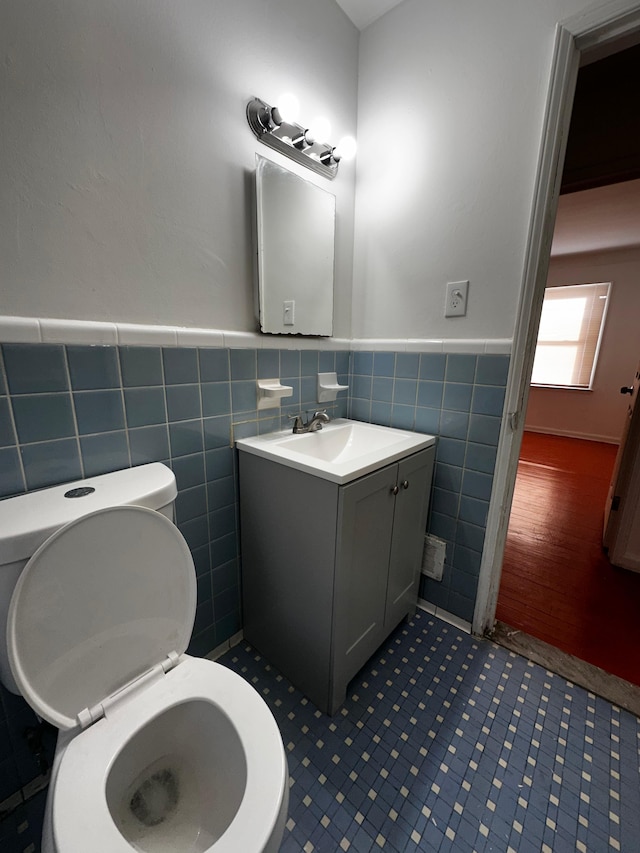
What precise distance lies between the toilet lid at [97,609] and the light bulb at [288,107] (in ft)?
4.13

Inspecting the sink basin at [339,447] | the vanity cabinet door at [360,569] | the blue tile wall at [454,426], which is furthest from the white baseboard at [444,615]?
the sink basin at [339,447]

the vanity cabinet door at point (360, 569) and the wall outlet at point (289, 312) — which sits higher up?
the wall outlet at point (289, 312)

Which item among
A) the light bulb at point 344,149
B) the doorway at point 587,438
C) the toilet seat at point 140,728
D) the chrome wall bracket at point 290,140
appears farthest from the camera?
the doorway at point 587,438

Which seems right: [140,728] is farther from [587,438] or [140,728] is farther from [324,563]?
[587,438]

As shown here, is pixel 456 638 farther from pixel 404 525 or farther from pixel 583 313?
pixel 583 313

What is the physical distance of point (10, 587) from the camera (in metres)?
0.62

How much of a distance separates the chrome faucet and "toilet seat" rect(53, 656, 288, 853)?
31.5 inches

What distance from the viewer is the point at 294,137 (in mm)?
1145

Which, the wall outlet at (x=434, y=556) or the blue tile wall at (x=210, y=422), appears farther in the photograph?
the wall outlet at (x=434, y=556)

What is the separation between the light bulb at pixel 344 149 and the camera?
1.30 m

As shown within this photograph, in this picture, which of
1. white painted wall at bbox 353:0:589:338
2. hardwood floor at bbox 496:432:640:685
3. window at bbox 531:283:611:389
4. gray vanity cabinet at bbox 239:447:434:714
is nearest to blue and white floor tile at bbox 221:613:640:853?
gray vanity cabinet at bbox 239:447:434:714

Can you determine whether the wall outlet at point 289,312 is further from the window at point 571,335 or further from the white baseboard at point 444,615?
the window at point 571,335

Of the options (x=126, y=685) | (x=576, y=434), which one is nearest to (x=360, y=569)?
(x=126, y=685)

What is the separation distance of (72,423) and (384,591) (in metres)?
1.11
